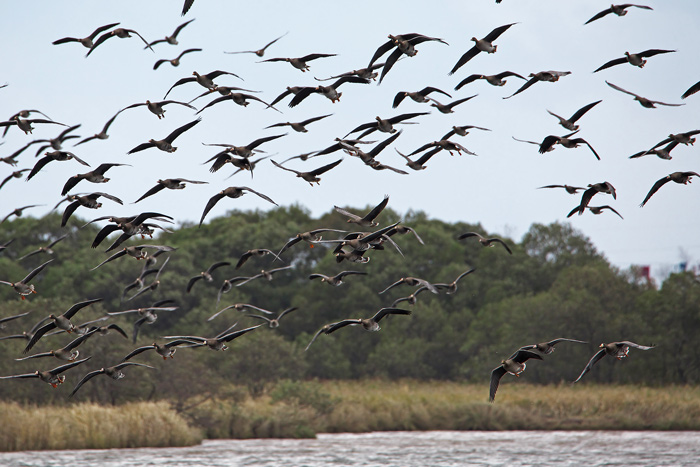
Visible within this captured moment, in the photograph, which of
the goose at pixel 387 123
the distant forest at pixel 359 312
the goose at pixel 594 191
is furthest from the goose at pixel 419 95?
the distant forest at pixel 359 312

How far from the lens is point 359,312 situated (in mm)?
74125

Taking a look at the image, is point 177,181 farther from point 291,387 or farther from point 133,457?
point 291,387

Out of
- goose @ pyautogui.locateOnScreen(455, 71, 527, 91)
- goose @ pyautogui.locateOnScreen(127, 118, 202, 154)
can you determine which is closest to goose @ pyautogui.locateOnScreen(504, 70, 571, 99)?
goose @ pyautogui.locateOnScreen(455, 71, 527, 91)

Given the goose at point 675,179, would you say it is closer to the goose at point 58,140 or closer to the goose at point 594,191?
the goose at point 594,191

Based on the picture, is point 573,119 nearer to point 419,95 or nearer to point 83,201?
point 419,95

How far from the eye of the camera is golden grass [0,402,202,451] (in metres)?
35.6

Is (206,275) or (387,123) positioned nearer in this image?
(387,123)

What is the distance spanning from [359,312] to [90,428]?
128 ft

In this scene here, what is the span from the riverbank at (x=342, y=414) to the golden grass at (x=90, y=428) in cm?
4

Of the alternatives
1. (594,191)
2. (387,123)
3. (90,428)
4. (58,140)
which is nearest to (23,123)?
(58,140)

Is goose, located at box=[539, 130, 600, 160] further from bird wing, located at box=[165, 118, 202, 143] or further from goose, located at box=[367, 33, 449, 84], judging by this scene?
bird wing, located at box=[165, 118, 202, 143]

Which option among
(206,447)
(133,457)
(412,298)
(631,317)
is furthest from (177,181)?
(631,317)

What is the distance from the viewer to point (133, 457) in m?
35.2

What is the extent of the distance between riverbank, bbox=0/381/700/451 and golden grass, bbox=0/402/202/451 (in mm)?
39
